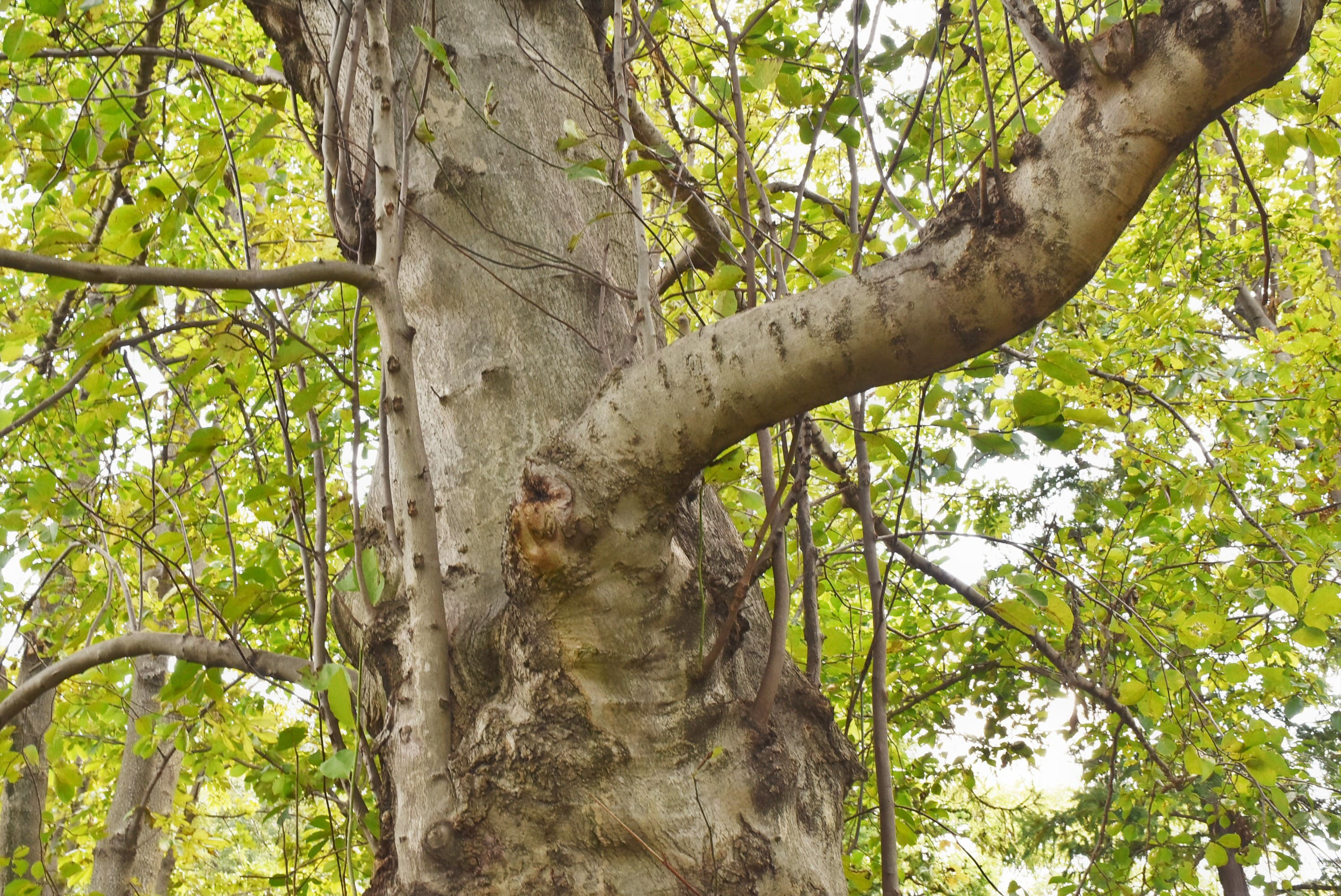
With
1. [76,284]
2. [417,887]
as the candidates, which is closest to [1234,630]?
[417,887]

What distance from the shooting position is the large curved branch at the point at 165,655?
1.40 meters

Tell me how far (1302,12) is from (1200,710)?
1.50 m

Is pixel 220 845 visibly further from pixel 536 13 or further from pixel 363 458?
pixel 536 13

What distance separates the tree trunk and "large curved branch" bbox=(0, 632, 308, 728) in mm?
1645

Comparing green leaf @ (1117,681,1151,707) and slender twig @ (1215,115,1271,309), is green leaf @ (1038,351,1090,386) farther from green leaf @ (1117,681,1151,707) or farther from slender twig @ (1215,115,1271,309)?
green leaf @ (1117,681,1151,707)

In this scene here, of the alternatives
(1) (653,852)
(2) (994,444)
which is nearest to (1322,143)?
(2) (994,444)

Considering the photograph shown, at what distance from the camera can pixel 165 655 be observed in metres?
1.54

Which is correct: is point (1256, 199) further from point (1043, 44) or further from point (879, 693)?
point (879, 693)

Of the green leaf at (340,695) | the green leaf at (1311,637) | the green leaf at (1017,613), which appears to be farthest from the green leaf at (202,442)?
the green leaf at (1311,637)

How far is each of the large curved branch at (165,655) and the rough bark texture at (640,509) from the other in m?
0.14

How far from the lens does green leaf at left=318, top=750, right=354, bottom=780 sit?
0.99 m

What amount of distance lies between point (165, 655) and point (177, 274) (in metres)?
0.89

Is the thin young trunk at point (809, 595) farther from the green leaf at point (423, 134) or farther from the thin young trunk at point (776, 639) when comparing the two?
the green leaf at point (423, 134)

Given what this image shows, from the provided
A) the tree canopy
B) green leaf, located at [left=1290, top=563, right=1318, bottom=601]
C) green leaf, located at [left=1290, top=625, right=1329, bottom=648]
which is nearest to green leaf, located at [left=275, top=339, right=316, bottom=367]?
the tree canopy
